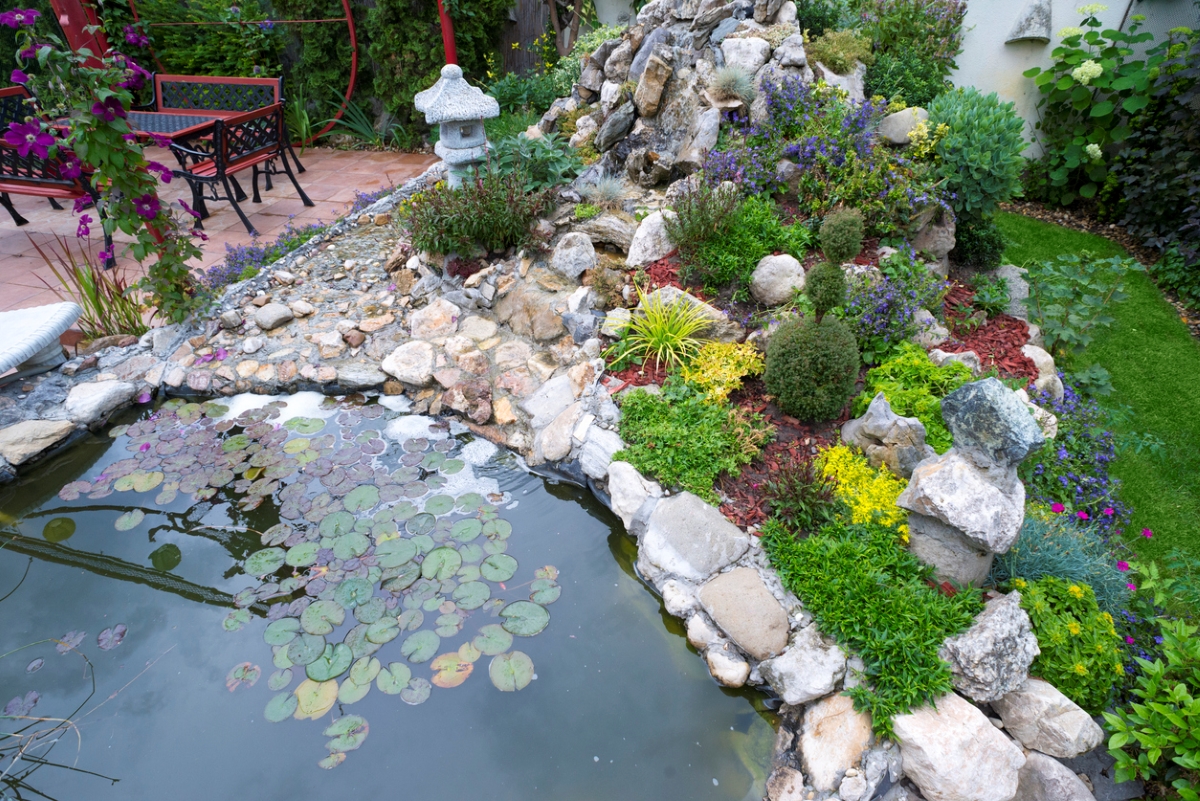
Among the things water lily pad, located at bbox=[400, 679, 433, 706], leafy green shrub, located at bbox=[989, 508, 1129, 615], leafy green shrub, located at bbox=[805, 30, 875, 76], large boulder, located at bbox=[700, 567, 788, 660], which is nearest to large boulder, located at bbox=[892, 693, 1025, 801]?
large boulder, located at bbox=[700, 567, 788, 660]

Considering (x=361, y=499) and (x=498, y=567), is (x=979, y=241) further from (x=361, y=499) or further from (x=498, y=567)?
(x=361, y=499)

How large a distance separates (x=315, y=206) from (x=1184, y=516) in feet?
27.6

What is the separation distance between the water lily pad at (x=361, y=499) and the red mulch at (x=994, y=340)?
4.01 metres

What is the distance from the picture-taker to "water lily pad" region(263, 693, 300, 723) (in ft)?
9.76

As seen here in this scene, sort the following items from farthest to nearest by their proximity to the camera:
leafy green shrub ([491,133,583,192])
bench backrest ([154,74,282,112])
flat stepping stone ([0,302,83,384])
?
bench backrest ([154,74,282,112]) → leafy green shrub ([491,133,583,192]) → flat stepping stone ([0,302,83,384])

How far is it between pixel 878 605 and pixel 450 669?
2.13 m

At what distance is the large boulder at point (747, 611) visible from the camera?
3090 mm

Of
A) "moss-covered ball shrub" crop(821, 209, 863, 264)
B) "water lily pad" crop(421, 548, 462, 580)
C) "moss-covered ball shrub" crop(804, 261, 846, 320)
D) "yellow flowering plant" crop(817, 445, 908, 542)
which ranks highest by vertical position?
"moss-covered ball shrub" crop(821, 209, 863, 264)

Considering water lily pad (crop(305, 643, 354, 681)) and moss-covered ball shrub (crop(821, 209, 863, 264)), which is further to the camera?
moss-covered ball shrub (crop(821, 209, 863, 264))

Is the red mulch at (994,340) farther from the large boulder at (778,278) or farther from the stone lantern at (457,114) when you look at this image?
the stone lantern at (457,114)

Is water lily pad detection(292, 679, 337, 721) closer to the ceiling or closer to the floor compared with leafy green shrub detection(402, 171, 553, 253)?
closer to the floor

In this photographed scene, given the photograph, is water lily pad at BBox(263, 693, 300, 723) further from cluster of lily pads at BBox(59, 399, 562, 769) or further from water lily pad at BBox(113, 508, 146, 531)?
water lily pad at BBox(113, 508, 146, 531)

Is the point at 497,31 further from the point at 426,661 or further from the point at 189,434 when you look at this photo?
the point at 426,661

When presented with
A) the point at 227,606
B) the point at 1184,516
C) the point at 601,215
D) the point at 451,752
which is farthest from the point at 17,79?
the point at 1184,516
